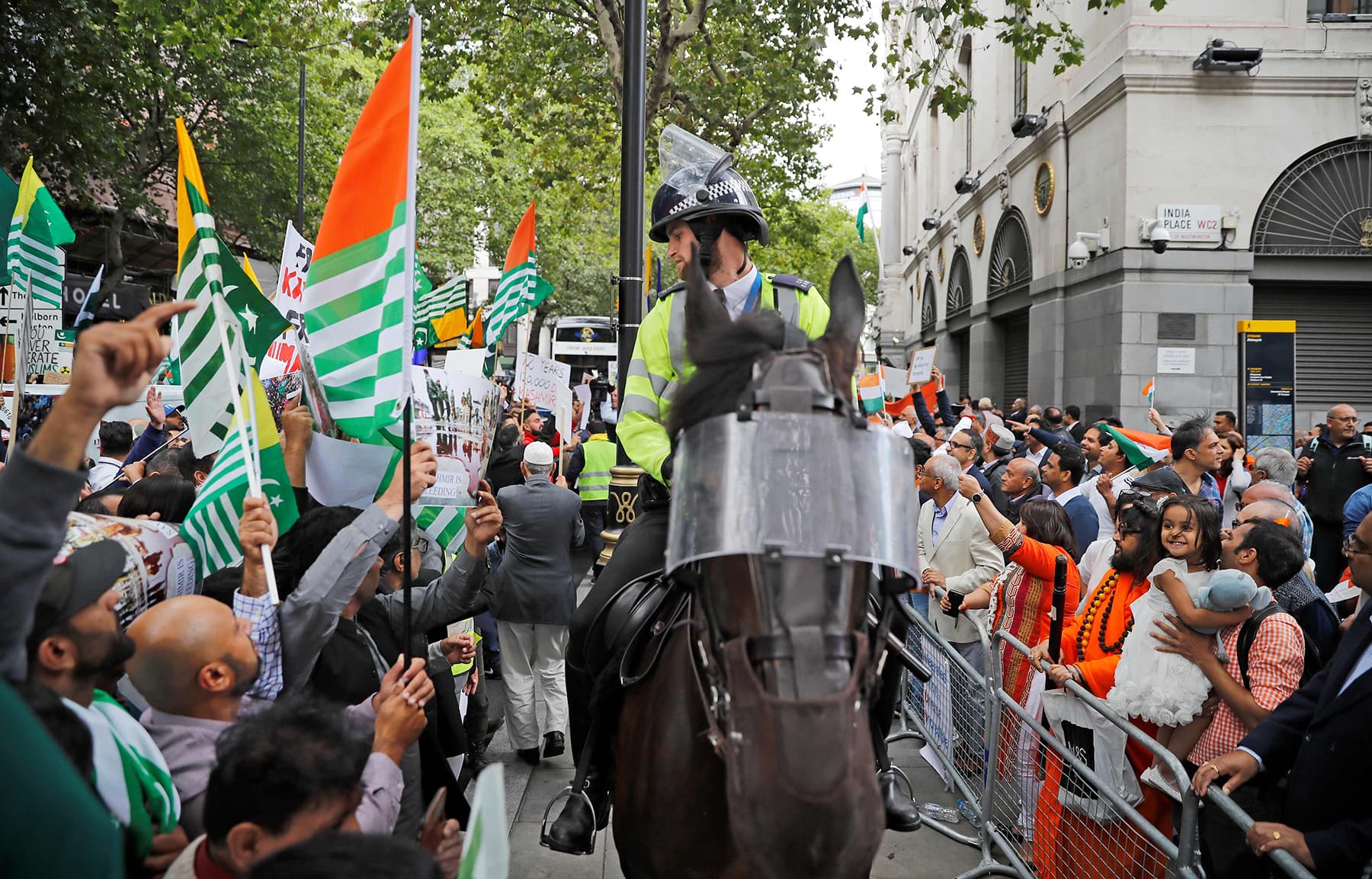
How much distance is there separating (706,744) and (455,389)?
341 cm

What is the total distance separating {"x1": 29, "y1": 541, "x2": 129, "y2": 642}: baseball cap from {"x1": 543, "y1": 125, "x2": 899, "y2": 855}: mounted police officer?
1646 millimetres

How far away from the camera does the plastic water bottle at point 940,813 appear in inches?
250

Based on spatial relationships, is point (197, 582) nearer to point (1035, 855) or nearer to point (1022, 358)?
point (1035, 855)

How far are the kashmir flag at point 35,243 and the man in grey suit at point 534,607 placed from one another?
3.62 metres

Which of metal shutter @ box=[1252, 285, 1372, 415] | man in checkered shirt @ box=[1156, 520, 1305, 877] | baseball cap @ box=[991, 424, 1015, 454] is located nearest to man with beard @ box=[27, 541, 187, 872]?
man in checkered shirt @ box=[1156, 520, 1305, 877]

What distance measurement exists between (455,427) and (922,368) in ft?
29.3

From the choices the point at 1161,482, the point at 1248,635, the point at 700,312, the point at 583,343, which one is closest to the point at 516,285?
the point at 1161,482

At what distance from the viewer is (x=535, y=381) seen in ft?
32.7

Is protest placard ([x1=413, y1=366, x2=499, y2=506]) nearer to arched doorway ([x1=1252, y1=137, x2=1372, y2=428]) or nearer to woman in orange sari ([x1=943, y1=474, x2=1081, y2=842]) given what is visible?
woman in orange sari ([x1=943, y1=474, x2=1081, y2=842])

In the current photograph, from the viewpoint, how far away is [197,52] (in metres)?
12.1

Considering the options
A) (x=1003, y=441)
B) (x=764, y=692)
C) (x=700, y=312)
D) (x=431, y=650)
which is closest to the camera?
(x=764, y=692)

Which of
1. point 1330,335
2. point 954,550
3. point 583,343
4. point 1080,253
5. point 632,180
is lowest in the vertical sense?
point 954,550

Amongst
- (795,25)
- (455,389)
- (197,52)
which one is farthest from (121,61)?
(455,389)

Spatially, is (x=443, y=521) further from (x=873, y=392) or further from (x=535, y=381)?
(x=873, y=392)
